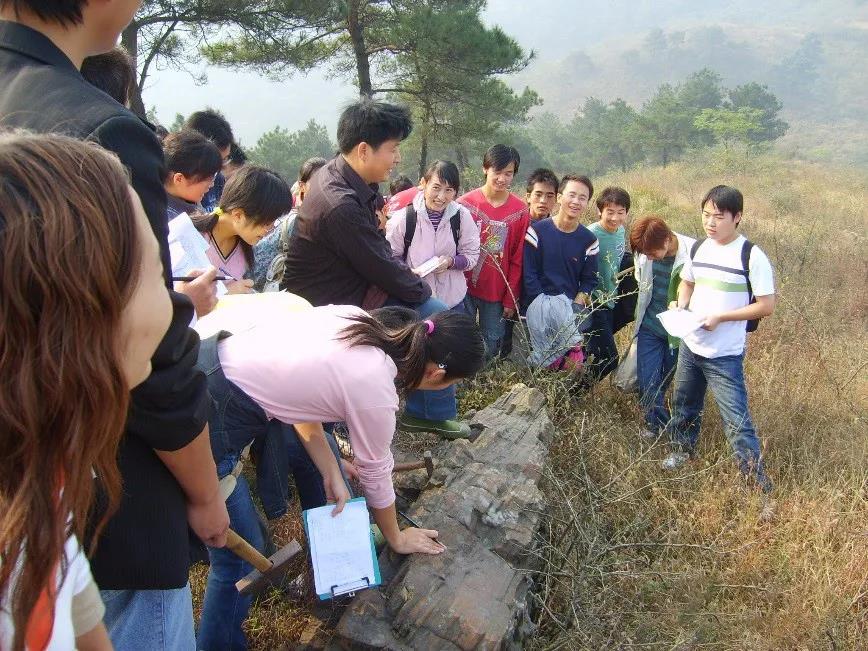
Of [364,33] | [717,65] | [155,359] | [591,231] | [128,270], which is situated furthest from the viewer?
[717,65]

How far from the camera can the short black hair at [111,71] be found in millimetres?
1336

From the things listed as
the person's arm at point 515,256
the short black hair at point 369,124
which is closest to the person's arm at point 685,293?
the person's arm at point 515,256

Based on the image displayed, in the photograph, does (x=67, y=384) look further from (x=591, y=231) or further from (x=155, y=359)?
(x=591, y=231)

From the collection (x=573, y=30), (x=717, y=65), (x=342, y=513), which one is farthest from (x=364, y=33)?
(x=573, y=30)

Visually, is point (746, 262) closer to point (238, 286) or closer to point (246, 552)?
point (238, 286)

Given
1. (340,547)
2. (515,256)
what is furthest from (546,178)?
(340,547)

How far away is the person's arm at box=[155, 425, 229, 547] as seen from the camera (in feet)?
3.63

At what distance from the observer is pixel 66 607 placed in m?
0.74

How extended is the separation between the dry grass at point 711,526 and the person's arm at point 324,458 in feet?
1.40

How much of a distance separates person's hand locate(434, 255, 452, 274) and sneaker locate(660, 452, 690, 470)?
1.65m

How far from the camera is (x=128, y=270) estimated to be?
0.72 m

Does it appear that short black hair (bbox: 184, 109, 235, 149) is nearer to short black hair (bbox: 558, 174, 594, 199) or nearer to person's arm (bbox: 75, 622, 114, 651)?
short black hair (bbox: 558, 174, 594, 199)

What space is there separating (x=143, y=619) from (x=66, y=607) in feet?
1.56

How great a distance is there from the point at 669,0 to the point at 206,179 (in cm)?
22629
